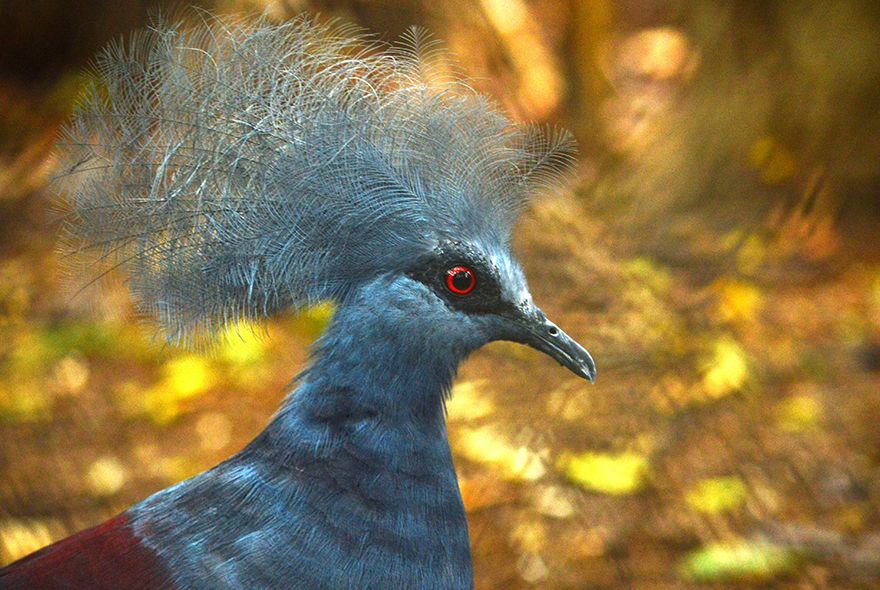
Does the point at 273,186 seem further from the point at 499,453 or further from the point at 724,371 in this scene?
the point at 724,371

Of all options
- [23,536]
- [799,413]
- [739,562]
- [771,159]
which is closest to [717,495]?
[739,562]

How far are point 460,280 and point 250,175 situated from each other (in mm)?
492

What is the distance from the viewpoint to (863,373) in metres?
4.05

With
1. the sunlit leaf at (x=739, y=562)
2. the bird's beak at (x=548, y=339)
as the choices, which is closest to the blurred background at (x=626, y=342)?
the sunlit leaf at (x=739, y=562)

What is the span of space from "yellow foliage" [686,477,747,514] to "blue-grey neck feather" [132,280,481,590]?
5.91ft

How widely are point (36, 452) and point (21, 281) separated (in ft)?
4.23

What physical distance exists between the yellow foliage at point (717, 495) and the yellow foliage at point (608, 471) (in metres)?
0.21

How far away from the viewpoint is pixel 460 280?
184 centimetres

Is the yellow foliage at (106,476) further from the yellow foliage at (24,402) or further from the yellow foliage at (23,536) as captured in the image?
the yellow foliage at (24,402)

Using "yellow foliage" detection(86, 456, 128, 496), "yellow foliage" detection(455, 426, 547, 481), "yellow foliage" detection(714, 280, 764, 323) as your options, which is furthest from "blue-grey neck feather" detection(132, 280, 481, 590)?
"yellow foliage" detection(714, 280, 764, 323)

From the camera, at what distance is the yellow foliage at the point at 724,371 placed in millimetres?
3930

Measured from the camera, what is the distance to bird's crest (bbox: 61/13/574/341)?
178 cm

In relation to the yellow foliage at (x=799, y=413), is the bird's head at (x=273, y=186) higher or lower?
lower

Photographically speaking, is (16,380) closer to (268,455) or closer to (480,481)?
(480,481)
